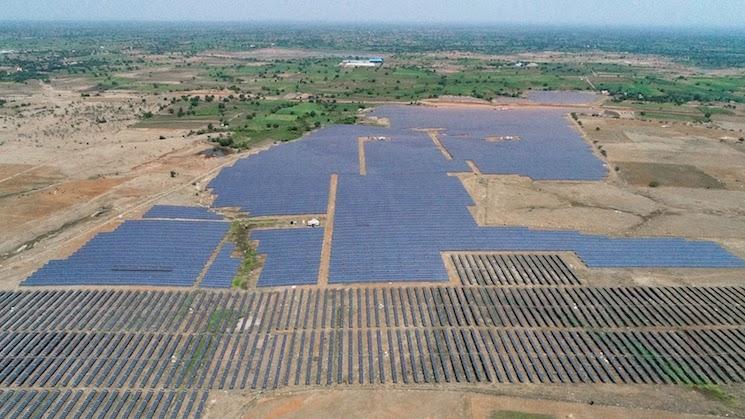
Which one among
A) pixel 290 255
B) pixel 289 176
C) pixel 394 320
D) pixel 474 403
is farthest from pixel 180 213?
pixel 474 403

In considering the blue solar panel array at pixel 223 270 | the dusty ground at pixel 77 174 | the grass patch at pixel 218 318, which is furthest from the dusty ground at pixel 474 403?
the dusty ground at pixel 77 174

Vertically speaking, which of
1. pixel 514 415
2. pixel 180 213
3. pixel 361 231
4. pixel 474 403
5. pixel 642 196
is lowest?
pixel 514 415

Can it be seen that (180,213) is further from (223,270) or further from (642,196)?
(642,196)

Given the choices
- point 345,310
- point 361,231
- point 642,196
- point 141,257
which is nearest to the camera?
point 345,310

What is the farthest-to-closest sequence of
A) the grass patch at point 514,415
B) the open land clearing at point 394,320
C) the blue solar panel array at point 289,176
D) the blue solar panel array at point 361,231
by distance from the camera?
the blue solar panel array at point 289,176 → the blue solar panel array at point 361,231 → the open land clearing at point 394,320 → the grass patch at point 514,415

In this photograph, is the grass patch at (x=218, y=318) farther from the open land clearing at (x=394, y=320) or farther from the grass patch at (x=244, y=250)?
the grass patch at (x=244, y=250)

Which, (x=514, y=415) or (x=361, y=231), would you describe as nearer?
(x=514, y=415)
